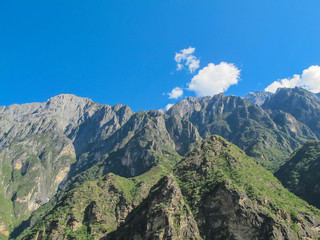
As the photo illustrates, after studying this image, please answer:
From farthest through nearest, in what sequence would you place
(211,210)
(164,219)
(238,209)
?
(211,210), (238,209), (164,219)

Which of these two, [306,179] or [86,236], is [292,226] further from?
[306,179]

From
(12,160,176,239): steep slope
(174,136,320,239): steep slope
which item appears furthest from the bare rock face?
(12,160,176,239): steep slope

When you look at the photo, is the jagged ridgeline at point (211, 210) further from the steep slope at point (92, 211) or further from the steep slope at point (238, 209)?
the steep slope at point (92, 211)

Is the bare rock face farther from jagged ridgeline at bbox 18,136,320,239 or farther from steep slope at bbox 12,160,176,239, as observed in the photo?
steep slope at bbox 12,160,176,239

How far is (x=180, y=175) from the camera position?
390 feet

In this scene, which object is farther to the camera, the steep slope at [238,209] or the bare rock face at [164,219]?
the bare rock face at [164,219]

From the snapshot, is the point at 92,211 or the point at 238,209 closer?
the point at 238,209

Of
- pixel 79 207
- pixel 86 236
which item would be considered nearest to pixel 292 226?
pixel 86 236

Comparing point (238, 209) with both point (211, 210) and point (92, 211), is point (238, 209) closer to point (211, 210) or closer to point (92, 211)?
point (211, 210)

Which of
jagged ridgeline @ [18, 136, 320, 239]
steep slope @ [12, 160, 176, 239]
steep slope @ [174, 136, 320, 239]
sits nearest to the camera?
steep slope @ [174, 136, 320, 239]

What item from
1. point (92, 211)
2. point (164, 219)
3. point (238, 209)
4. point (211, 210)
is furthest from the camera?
point (92, 211)

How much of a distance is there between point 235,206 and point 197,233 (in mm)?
14859

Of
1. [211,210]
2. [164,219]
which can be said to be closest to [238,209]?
[211,210]

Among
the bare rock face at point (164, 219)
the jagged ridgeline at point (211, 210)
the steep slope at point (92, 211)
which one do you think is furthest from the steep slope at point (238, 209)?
the steep slope at point (92, 211)
